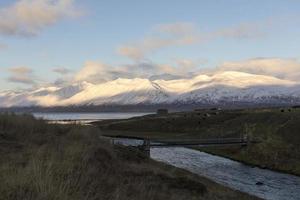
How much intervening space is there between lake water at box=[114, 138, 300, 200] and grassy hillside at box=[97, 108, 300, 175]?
9.68ft

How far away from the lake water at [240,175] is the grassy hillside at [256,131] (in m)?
2.95

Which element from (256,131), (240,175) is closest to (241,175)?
(240,175)

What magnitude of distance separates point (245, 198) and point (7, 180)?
20824 mm

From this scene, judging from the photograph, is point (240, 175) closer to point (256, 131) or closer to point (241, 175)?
point (241, 175)

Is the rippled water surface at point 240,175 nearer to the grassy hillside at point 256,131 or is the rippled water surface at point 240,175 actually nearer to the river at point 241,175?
the river at point 241,175

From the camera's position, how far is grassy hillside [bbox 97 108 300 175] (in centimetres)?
5390

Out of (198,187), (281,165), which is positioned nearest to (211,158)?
(281,165)

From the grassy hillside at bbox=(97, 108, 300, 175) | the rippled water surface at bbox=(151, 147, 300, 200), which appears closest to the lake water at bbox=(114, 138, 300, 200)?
the rippled water surface at bbox=(151, 147, 300, 200)

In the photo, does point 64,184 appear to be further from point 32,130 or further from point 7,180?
point 32,130

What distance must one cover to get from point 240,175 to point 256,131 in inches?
1209

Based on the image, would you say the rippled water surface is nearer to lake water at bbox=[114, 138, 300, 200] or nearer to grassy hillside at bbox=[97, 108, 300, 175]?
lake water at bbox=[114, 138, 300, 200]

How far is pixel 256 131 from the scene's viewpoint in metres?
73.8

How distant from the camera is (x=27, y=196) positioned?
9672mm

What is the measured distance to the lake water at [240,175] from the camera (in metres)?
34.7
